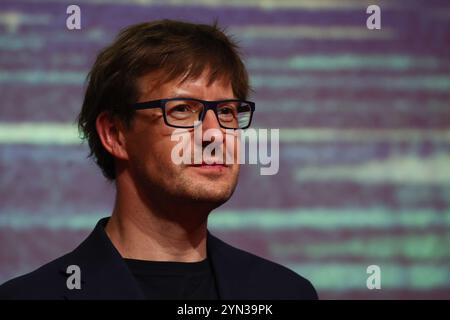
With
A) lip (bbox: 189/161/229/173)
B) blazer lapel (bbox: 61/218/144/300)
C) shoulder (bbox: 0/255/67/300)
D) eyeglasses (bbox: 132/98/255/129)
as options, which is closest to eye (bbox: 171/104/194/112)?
eyeglasses (bbox: 132/98/255/129)

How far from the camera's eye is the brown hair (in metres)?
1.74

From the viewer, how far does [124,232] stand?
174 cm

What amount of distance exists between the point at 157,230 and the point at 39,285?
285mm

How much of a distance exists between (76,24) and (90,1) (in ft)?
0.26

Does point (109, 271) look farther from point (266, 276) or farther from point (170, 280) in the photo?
point (266, 276)

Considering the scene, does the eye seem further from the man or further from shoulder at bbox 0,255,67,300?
shoulder at bbox 0,255,67,300

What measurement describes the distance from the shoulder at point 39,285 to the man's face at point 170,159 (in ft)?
0.87

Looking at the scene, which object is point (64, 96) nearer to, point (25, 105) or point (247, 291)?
point (25, 105)

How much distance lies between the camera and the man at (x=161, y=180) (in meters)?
1.67

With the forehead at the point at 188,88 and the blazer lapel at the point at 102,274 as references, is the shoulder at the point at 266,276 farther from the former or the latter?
the forehead at the point at 188,88

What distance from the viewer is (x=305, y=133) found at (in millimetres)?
2209

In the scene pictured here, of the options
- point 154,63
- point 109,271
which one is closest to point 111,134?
point 154,63

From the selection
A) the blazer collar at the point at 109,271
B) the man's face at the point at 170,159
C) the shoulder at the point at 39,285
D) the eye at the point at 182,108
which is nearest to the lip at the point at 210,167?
the man's face at the point at 170,159

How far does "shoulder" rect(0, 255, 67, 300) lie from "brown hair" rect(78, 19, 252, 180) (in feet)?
0.99
